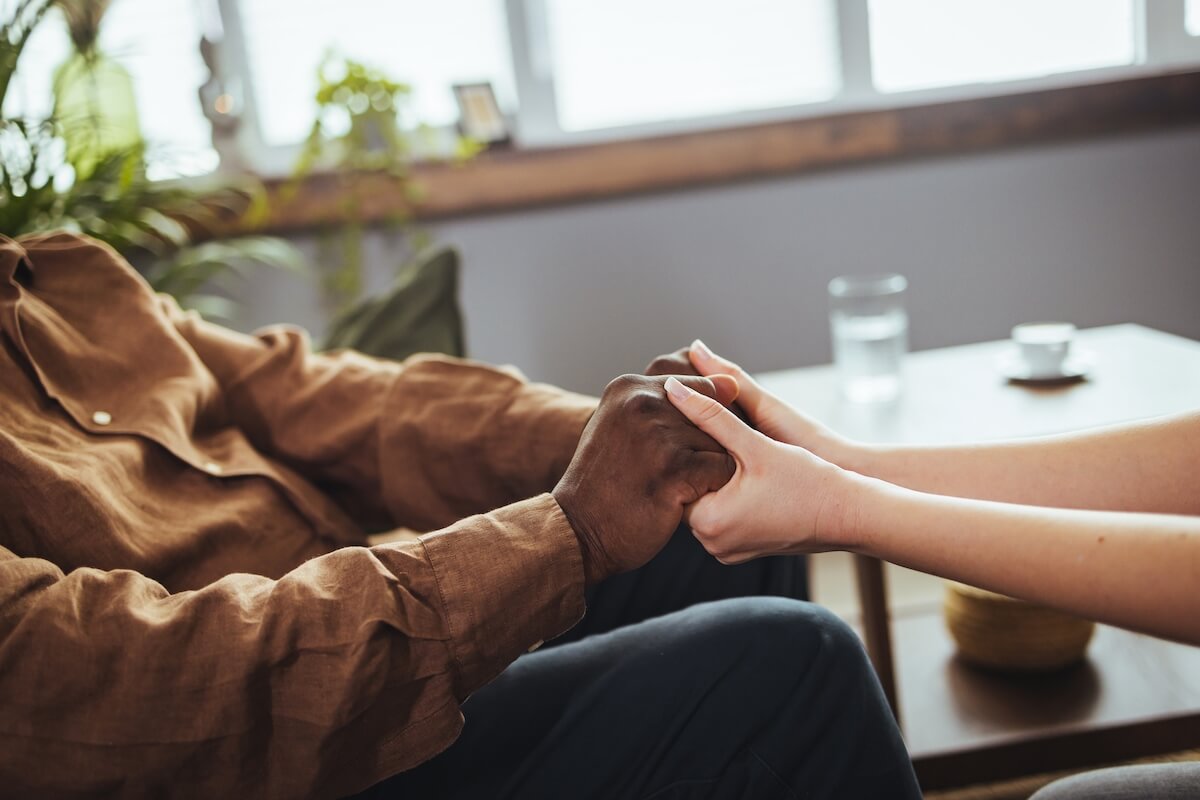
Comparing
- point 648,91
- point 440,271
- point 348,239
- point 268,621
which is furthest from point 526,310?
point 268,621

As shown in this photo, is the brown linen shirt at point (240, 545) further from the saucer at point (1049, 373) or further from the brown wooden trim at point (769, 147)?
the brown wooden trim at point (769, 147)

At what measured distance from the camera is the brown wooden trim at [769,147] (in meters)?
2.20

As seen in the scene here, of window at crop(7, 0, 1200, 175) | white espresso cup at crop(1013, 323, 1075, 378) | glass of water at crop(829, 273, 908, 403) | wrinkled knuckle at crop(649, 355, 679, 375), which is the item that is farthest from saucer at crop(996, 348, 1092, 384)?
window at crop(7, 0, 1200, 175)

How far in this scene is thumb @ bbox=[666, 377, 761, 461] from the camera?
0.86 meters

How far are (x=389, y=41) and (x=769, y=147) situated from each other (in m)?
0.87

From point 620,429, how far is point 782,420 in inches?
10.8

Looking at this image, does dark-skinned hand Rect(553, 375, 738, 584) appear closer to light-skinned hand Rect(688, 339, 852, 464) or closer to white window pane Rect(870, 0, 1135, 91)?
light-skinned hand Rect(688, 339, 852, 464)

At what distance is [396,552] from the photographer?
72 centimetres

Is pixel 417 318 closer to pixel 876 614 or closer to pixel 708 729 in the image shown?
pixel 876 614

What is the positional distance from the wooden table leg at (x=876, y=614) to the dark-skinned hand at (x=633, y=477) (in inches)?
20.2

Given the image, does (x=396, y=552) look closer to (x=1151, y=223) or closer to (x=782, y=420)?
(x=782, y=420)

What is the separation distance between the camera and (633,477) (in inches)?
32.0

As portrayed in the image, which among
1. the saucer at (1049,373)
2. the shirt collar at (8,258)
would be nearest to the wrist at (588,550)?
the shirt collar at (8,258)

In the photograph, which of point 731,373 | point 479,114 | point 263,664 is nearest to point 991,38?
point 479,114
